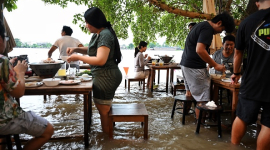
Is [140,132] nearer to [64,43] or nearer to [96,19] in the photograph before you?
[96,19]

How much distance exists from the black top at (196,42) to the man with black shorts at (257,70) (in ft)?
2.11

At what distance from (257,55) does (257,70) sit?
16 cm

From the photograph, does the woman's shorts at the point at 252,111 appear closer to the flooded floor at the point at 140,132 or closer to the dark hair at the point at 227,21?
the flooded floor at the point at 140,132

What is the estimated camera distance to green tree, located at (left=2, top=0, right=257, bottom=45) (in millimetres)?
5637

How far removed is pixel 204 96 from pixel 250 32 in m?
1.42

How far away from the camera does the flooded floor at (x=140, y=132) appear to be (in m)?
2.91

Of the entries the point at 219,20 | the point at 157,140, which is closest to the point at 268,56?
the point at 219,20

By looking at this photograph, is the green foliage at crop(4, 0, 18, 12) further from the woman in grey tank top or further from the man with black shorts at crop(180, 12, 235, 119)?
the man with black shorts at crop(180, 12, 235, 119)

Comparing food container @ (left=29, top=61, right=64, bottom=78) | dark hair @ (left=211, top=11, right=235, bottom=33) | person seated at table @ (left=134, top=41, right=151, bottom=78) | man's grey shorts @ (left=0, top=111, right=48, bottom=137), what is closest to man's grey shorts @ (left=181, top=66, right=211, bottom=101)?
dark hair @ (left=211, top=11, right=235, bottom=33)

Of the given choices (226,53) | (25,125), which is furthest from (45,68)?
(226,53)

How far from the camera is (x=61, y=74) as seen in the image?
Result: 2926mm

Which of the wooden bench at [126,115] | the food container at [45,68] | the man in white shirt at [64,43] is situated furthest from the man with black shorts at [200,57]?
the man in white shirt at [64,43]

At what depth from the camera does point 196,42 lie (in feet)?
10.9

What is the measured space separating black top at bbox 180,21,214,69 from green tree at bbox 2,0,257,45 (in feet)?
7.61
